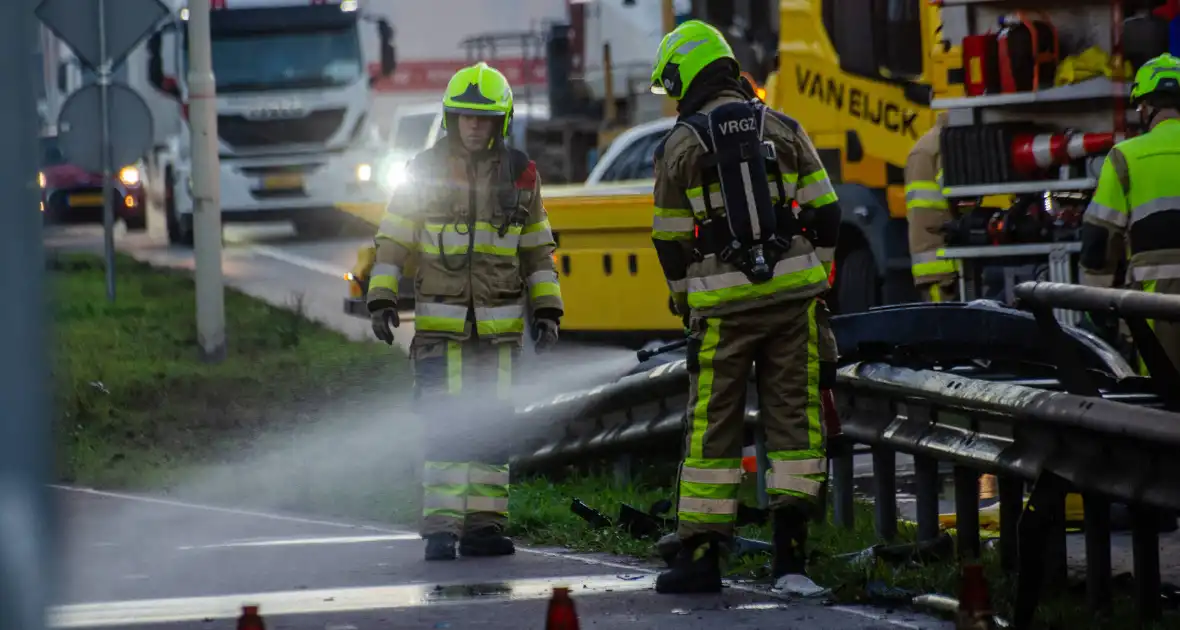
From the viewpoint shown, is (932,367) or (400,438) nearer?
(932,367)

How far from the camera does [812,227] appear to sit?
7082mm

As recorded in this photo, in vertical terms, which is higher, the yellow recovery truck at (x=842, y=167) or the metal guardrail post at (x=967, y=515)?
the yellow recovery truck at (x=842, y=167)

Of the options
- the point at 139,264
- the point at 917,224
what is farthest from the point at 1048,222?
the point at 139,264

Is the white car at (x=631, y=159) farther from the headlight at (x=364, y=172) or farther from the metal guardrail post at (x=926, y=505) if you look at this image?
the headlight at (x=364, y=172)

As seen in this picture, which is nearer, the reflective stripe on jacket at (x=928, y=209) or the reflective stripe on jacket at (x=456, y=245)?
the reflective stripe on jacket at (x=456, y=245)

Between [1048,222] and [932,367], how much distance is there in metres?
3.80

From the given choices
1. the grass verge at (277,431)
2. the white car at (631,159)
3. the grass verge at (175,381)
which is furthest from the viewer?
the white car at (631,159)

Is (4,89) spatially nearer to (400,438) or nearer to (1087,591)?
(1087,591)

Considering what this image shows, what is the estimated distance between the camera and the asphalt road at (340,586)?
6613mm

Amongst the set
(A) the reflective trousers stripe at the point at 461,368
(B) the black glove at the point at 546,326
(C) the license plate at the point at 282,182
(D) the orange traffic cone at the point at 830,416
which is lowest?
(D) the orange traffic cone at the point at 830,416

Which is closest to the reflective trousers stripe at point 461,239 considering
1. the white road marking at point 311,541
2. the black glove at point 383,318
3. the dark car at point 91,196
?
the black glove at point 383,318

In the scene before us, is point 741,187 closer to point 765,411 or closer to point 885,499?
point 765,411

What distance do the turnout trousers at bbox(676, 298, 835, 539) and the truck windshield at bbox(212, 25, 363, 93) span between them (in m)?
20.5

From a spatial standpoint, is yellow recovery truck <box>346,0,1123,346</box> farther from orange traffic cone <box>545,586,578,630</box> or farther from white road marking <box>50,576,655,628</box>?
orange traffic cone <box>545,586,578,630</box>
